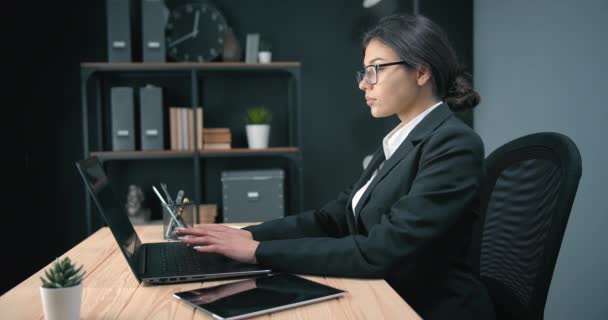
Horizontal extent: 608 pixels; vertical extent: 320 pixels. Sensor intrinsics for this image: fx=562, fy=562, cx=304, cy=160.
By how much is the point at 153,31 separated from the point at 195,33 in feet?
0.92

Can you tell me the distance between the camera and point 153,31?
3283mm

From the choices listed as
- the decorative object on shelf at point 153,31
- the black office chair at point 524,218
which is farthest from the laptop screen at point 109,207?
the decorative object on shelf at point 153,31

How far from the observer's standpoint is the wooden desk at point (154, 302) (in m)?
0.89

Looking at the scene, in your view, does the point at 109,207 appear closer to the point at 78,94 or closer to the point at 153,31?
the point at 153,31

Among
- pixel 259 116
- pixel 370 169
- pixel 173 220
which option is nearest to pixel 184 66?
pixel 259 116

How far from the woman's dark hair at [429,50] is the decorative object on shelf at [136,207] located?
7.66ft

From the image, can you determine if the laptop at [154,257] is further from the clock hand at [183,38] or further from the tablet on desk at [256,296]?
the clock hand at [183,38]

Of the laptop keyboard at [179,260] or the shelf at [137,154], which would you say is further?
the shelf at [137,154]

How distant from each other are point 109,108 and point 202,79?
0.63 metres

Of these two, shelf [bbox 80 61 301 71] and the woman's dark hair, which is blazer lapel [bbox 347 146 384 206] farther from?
shelf [bbox 80 61 301 71]

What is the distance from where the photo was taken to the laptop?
107 cm

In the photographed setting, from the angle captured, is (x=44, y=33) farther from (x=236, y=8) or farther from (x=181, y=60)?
(x=236, y=8)

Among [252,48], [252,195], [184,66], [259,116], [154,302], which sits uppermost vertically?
[252,48]

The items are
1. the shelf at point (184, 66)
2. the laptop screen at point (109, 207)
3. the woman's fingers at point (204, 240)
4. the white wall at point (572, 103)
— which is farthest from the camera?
the shelf at point (184, 66)
